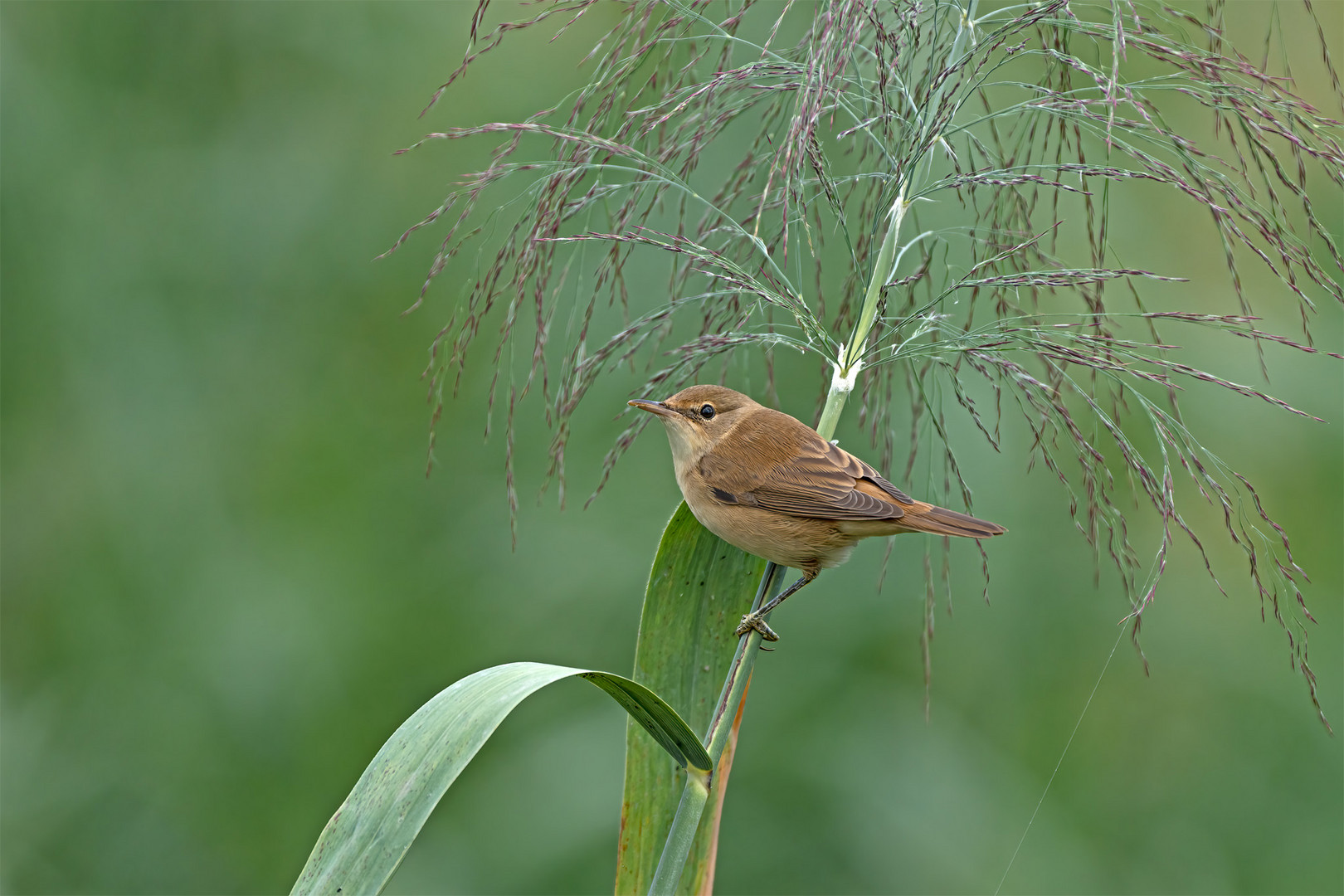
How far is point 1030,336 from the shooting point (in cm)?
148

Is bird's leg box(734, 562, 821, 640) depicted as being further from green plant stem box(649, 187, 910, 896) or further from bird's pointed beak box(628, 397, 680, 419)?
bird's pointed beak box(628, 397, 680, 419)

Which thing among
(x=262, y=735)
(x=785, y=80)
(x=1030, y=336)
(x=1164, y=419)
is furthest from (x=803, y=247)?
(x=262, y=735)

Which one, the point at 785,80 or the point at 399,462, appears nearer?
the point at 785,80

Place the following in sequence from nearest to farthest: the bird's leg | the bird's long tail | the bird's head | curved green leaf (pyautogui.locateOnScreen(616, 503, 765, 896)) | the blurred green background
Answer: curved green leaf (pyautogui.locateOnScreen(616, 503, 765, 896))
the bird's leg
the bird's long tail
the bird's head
the blurred green background

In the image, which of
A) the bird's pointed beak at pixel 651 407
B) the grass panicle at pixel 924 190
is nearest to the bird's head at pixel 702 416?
the bird's pointed beak at pixel 651 407

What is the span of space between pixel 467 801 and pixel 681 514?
4.94ft

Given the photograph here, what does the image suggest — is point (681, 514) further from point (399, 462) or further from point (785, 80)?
point (399, 462)

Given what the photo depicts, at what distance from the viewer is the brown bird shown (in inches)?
76.1

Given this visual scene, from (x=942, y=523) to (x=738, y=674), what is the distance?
0.68m

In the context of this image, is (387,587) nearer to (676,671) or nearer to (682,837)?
(676,671)

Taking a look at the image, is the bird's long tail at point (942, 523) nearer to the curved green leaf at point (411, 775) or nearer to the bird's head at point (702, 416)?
the bird's head at point (702, 416)

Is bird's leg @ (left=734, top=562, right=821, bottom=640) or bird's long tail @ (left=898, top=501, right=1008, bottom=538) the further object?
bird's long tail @ (left=898, top=501, right=1008, bottom=538)

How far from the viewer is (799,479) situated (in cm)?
226

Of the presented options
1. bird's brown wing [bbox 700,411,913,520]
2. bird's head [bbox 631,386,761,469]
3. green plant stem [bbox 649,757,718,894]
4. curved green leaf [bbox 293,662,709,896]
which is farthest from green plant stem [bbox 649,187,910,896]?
bird's head [bbox 631,386,761,469]
